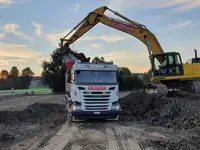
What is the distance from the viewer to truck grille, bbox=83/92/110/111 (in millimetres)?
15406

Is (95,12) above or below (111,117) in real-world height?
above

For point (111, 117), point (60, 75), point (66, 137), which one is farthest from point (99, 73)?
point (60, 75)

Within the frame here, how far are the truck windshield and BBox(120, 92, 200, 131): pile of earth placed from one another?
2.55 m

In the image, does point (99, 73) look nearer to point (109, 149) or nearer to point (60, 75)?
point (109, 149)

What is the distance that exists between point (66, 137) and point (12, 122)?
737 centimetres

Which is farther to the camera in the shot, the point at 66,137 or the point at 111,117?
the point at 111,117

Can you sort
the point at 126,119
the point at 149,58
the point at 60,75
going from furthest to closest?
the point at 60,75, the point at 149,58, the point at 126,119

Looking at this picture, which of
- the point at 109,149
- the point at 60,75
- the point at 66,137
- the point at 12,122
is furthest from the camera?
the point at 60,75

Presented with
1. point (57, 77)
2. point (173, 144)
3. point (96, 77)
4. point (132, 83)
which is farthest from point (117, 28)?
point (132, 83)

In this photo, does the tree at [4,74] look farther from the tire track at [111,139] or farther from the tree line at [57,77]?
the tire track at [111,139]

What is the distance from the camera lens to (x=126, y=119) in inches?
662

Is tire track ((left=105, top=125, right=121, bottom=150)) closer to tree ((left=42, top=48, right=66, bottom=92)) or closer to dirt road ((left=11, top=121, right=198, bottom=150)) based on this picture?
dirt road ((left=11, top=121, right=198, bottom=150))

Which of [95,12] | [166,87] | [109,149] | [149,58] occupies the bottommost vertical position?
[109,149]

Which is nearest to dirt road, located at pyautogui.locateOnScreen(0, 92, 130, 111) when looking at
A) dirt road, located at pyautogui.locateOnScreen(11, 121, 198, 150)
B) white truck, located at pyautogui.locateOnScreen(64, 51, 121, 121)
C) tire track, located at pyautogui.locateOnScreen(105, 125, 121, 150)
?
white truck, located at pyautogui.locateOnScreen(64, 51, 121, 121)
